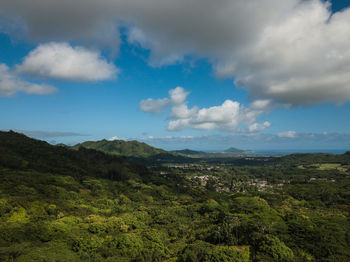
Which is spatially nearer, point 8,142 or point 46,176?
point 46,176

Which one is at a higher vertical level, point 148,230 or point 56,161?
point 56,161

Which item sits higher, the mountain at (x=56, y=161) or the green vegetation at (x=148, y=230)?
the mountain at (x=56, y=161)

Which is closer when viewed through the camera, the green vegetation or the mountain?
the green vegetation

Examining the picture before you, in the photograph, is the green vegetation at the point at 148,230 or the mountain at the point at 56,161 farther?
the mountain at the point at 56,161

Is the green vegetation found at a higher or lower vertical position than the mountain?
lower

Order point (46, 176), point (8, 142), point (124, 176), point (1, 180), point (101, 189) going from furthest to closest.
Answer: point (8, 142), point (124, 176), point (101, 189), point (46, 176), point (1, 180)

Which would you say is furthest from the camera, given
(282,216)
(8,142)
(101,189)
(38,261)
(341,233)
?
(8,142)

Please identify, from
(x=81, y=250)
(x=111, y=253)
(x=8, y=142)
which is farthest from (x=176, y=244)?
(x=8, y=142)

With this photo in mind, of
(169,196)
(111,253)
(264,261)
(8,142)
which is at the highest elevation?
(8,142)

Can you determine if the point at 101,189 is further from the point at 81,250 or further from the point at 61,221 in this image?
the point at 81,250

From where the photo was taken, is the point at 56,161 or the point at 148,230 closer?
the point at 148,230

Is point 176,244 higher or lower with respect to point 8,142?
lower
